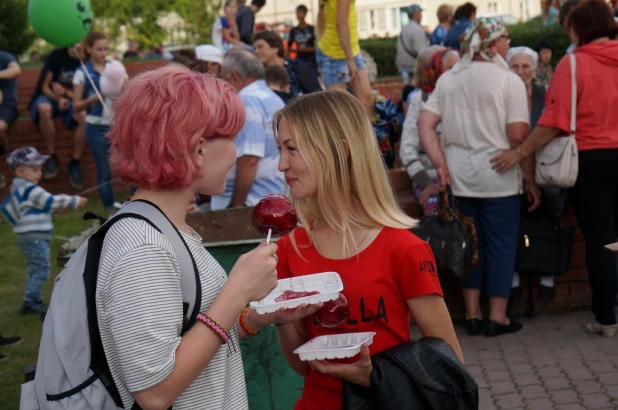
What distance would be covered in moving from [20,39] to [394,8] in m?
34.3

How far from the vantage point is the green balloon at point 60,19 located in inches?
393

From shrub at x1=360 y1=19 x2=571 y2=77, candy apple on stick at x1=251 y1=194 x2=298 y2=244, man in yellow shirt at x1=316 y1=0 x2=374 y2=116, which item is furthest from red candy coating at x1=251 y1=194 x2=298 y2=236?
shrub at x1=360 y1=19 x2=571 y2=77

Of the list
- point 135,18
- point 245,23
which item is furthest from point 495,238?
point 135,18

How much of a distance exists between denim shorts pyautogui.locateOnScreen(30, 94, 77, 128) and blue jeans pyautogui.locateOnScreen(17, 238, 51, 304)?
505 cm

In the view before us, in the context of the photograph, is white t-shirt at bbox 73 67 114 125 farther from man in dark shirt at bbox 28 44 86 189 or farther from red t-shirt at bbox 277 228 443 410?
red t-shirt at bbox 277 228 443 410

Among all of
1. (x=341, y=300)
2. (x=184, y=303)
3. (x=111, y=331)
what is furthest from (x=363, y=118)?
(x=111, y=331)

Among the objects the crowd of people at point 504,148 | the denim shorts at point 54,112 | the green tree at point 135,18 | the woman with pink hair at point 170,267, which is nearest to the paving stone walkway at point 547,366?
the crowd of people at point 504,148

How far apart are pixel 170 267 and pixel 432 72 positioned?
5668mm

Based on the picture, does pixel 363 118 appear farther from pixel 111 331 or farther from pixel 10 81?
pixel 10 81

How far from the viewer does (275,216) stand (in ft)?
9.29

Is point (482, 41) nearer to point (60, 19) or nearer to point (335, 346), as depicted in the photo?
point (335, 346)

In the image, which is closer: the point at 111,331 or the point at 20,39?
the point at 111,331

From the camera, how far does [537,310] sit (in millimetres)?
7461

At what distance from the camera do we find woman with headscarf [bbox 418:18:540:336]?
6645mm
